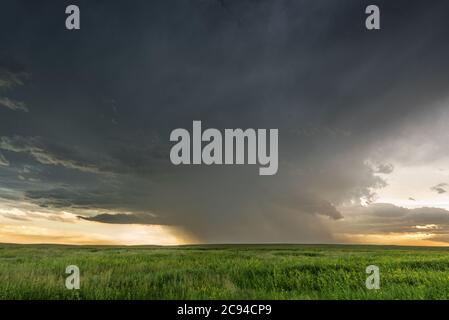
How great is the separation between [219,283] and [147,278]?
2.89 m
